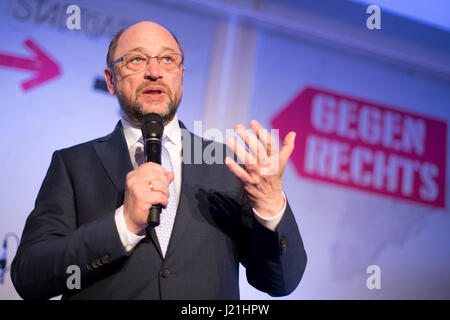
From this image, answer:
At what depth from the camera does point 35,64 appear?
279 cm

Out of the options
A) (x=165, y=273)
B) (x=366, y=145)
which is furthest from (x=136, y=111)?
(x=366, y=145)

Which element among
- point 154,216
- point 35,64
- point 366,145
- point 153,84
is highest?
point 35,64

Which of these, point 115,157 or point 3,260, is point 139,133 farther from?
point 3,260

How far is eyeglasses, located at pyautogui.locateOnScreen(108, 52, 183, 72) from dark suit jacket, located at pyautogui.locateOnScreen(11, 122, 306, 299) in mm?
257

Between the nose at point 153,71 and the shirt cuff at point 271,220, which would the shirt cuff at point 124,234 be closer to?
the shirt cuff at point 271,220

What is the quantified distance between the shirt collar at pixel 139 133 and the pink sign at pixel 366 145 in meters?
1.85

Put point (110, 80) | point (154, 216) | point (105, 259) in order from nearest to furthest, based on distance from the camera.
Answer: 1. point (154, 216)
2. point (105, 259)
3. point (110, 80)

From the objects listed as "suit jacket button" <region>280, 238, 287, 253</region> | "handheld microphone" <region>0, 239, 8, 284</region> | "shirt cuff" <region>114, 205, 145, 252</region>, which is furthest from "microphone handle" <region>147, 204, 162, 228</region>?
"handheld microphone" <region>0, 239, 8, 284</region>

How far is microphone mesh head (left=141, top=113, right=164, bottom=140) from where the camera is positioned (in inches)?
51.6

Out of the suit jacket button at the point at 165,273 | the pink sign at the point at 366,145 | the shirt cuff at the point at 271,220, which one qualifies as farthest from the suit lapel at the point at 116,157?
the pink sign at the point at 366,145

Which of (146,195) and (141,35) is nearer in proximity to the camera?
(146,195)

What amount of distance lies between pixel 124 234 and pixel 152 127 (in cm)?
32

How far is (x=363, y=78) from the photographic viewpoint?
3793 mm
